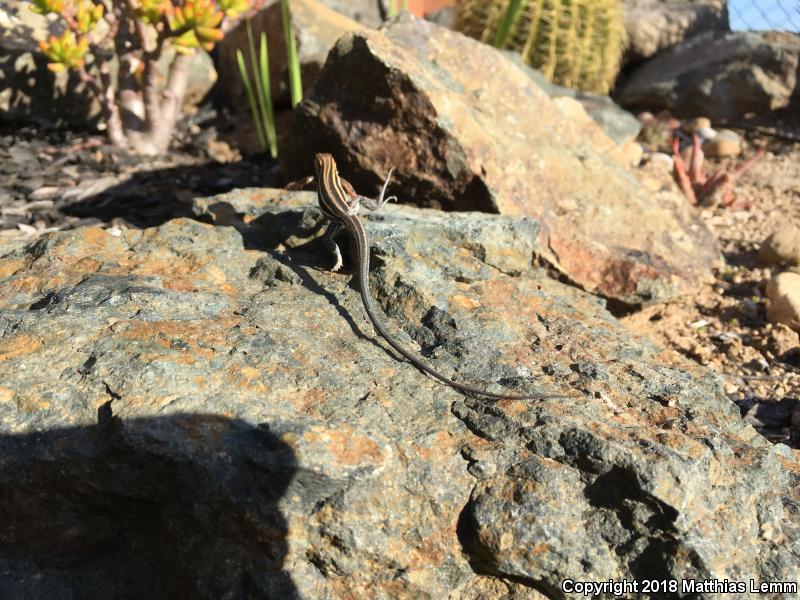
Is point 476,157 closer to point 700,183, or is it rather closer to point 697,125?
point 700,183

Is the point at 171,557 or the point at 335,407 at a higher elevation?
the point at 335,407

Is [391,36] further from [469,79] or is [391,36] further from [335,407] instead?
[335,407]

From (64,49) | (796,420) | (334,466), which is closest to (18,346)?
(334,466)

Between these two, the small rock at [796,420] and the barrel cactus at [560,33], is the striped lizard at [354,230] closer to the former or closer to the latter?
the small rock at [796,420]

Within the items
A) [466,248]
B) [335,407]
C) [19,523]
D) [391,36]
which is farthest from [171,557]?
[391,36]

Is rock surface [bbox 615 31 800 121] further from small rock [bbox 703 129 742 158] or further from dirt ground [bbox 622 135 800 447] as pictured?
dirt ground [bbox 622 135 800 447]
